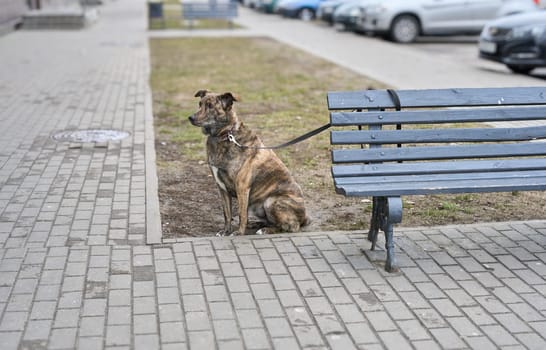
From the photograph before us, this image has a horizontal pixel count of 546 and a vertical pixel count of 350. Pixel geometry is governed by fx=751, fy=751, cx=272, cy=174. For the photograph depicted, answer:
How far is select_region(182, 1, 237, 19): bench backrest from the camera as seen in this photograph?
27016 mm

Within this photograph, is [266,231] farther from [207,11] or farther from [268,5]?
[268,5]

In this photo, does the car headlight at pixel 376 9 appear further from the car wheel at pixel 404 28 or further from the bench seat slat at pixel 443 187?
the bench seat slat at pixel 443 187

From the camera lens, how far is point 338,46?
20906 mm

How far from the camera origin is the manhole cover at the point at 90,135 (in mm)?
9180

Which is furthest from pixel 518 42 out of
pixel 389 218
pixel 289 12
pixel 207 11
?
pixel 289 12

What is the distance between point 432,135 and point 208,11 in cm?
2249

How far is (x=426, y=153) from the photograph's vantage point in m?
5.58

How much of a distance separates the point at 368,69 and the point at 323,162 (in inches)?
302

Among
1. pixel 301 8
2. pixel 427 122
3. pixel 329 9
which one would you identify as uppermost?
pixel 427 122

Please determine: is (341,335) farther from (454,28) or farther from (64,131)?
(454,28)

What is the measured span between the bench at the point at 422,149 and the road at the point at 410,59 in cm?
737

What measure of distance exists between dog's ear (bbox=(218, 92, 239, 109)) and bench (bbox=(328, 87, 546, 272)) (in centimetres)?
74

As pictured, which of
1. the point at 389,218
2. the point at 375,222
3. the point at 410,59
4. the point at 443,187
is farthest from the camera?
the point at 410,59

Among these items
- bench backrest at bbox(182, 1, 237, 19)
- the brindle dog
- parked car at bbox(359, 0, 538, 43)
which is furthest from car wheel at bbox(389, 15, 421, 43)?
the brindle dog
